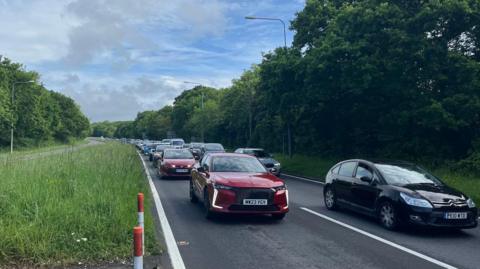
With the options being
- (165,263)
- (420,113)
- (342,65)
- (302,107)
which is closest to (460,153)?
(420,113)

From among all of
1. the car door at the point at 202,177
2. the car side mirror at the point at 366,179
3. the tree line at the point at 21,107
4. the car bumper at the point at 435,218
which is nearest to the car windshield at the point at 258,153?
the car door at the point at 202,177

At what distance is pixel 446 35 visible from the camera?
20.6 m

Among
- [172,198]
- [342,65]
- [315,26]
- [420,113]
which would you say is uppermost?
[315,26]

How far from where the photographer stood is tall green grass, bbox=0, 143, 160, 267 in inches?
272

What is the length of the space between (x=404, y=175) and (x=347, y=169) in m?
1.82

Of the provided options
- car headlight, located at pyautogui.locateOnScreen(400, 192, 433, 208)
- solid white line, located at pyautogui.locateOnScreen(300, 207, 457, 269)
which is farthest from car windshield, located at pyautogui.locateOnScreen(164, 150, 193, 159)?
car headlight, located at pyautogui.locateOnScreen(400, 192, 433, 208)

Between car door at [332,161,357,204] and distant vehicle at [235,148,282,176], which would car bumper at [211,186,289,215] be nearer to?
car door at [332,161,357,204]

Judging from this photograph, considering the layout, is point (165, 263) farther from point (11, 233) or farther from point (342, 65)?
point (342, 65)

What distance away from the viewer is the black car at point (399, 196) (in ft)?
30.3

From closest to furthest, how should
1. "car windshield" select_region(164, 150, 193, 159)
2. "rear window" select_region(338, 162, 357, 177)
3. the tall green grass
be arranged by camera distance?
the tall green grass < "rear window" select_region(338, 162, 357, 177) < "car windshield" select_region(164, 150, 193, 159)

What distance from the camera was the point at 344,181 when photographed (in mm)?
11961

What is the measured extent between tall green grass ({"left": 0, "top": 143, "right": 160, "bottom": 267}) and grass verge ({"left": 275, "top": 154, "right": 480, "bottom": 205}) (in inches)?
380

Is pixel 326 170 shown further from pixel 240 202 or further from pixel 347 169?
pixel 240 202

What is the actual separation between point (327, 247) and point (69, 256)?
417 cm
